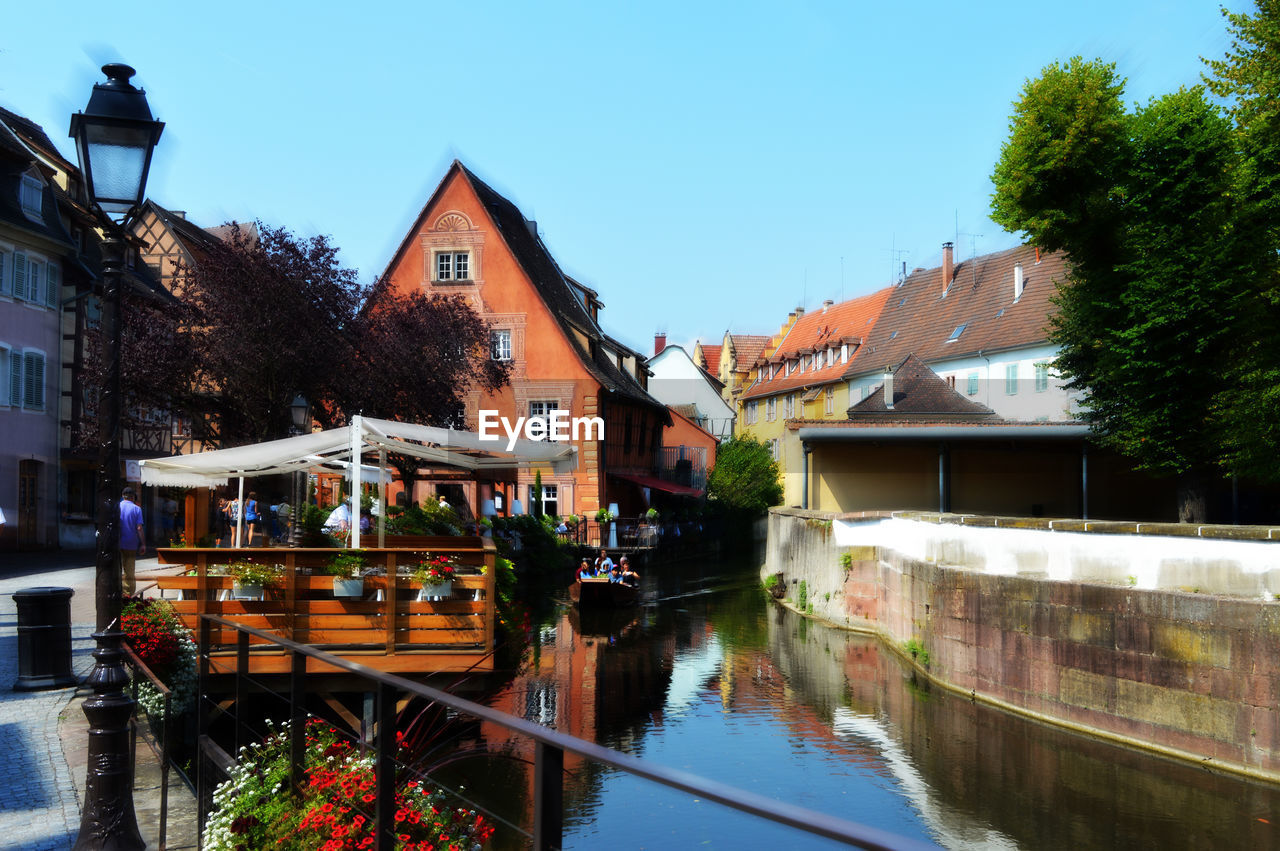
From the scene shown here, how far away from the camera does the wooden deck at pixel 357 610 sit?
38.4 feet

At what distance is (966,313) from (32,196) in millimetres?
40957

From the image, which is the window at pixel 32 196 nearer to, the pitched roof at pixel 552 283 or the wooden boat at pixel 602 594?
the pitched roof at pixel 552 283

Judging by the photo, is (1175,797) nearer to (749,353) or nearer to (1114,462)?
(1114,462)

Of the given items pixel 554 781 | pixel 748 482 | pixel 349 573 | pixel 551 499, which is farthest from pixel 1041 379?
pixel 554 781

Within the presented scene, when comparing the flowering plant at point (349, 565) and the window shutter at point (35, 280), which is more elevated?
the window shutter at point (35, 280)

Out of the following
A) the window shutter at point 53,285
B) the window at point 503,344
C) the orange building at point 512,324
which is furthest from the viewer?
the window at point 503,344

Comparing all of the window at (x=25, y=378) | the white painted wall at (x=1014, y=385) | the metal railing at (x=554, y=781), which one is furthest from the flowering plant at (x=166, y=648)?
the white painted wall at (x=1014, y=385)

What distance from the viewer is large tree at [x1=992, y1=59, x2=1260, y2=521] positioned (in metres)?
21.8

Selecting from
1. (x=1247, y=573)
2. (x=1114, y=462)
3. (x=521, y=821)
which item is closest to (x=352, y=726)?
(x=521, y=821)

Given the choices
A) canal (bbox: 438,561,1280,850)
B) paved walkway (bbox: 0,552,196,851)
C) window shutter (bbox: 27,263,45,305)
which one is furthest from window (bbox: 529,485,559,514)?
paved walkway (bbox: 0,552,196,851)

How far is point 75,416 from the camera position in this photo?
112 ft

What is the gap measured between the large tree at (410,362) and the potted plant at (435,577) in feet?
39.4

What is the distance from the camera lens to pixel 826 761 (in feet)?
51.5

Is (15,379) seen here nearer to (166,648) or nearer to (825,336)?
(166,648)
